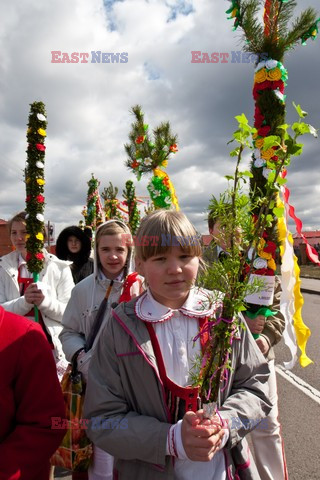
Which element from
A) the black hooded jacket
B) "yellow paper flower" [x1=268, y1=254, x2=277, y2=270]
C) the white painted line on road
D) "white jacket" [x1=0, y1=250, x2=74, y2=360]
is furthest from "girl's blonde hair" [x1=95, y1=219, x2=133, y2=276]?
the white painted line on road

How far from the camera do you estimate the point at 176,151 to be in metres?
4.55

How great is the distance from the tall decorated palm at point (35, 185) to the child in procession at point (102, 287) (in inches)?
25.1

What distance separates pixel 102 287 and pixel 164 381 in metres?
1.26

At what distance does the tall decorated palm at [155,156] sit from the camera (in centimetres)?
355

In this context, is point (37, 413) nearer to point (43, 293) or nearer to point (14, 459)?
point (14, 459)

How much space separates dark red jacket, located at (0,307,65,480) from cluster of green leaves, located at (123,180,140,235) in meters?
4.79

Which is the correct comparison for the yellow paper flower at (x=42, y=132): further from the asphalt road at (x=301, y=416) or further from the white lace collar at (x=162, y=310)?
the asphalt road at (x=301, y=416)

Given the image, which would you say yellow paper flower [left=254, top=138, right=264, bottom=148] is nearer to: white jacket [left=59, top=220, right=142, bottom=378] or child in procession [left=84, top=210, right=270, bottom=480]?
child in procession [left=84, top=210, right=270, bottom=480]

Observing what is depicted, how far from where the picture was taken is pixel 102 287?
2576 mm

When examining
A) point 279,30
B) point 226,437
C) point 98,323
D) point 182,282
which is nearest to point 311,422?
point 98,323

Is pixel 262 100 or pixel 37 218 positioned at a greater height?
pixel 262 100

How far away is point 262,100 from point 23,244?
2.30m

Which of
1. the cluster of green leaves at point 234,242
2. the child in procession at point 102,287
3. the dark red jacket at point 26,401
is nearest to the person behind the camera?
the cluster of green leaves at point 234,242

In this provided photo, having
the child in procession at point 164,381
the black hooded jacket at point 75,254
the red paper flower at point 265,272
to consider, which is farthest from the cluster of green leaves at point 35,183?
the red paper flower at point 265,272
